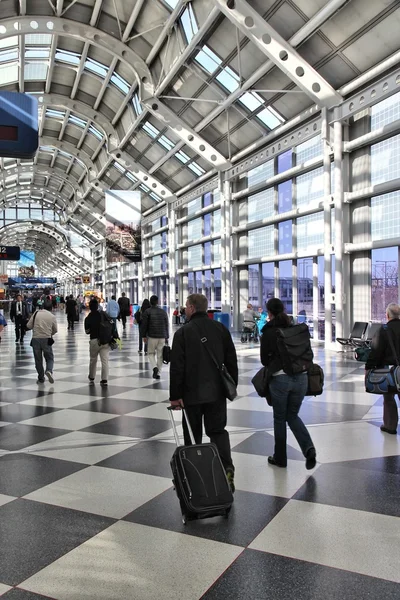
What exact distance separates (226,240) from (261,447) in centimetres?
1839

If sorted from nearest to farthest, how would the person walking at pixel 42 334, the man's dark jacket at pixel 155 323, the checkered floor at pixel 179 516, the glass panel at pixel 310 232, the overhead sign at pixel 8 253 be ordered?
the checkered floor at pixel 179 516 → the person walking at pixel 42 334 → the man's dark jacket at pixel 155 323 → the glass panel at pixel 310 232 → the overhead sign at pixel 8 253

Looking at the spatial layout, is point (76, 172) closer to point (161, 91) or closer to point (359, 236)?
point (161, 91)

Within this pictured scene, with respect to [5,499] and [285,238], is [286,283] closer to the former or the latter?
[285,238]

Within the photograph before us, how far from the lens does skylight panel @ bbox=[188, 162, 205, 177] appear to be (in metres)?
26.6

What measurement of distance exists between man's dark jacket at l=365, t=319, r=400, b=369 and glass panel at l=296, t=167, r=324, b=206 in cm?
1215

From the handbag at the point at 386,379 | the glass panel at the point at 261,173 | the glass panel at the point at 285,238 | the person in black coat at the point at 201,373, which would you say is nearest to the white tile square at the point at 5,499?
the person in black coat at the point at 201,373

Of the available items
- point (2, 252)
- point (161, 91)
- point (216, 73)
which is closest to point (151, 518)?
point (216, 73)

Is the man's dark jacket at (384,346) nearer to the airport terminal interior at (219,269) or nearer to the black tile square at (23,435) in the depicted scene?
the airport terminal interior at (219,269)

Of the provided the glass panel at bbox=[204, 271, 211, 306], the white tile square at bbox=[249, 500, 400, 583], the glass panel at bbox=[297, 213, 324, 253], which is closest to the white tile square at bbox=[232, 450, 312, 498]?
the white tile square at bbox=[249, 500, 400, 583]

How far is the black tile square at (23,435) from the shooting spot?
19.3ft

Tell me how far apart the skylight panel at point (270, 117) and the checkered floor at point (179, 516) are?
13897 millimetres

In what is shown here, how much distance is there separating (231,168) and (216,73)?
4900 mm

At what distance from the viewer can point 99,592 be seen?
2900 millimetres

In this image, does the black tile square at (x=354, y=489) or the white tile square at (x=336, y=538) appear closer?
the white tile square at (x=336, y=538)
